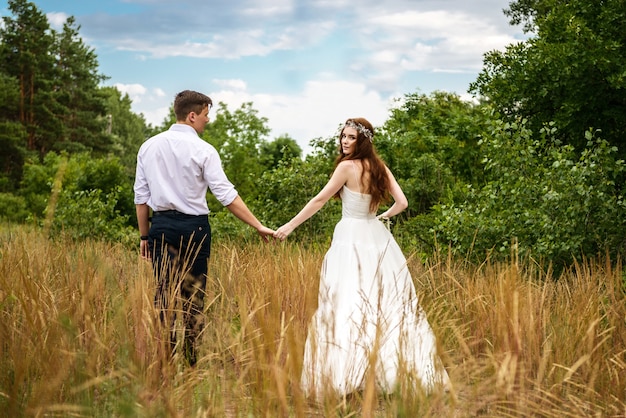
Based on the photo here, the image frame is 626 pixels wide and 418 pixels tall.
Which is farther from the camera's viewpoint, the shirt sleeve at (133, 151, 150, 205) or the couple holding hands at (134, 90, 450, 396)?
the shirt sleeve at (133, 151, 150, 205)

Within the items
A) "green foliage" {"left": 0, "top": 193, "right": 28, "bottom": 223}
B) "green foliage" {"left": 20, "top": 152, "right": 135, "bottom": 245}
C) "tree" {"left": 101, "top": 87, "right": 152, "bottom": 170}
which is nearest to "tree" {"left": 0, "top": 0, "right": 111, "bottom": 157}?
"green foliage" {"left": 0, "top": 193, "right": 28, "bottom": 223}

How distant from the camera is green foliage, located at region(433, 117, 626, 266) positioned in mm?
7832

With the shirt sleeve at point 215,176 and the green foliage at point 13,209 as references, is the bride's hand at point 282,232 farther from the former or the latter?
the green foliage at point 13,209

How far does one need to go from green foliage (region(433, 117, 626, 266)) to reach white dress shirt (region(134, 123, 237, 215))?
2804mm

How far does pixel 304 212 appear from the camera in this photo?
6.18 meters

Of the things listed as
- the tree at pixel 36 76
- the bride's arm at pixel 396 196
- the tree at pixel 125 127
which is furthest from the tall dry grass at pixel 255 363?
the tree at pixel 125 127

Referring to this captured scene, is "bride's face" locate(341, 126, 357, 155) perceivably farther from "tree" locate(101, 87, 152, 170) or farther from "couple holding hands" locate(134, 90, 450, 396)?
"tree" locate(101, 87, 152, 170)

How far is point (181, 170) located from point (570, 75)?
5070mm

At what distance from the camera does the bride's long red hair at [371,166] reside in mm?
5961

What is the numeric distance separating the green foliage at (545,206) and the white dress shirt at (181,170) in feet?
9.20

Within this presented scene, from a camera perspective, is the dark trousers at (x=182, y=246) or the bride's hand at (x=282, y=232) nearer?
the dark trousers at (x=182, y=246)

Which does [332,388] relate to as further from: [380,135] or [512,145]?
[380,135]

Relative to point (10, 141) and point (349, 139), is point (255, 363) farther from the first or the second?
point (10, 141)

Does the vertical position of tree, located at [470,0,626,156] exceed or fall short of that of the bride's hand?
it exceeds it
